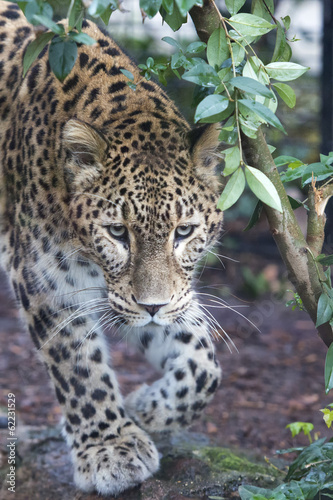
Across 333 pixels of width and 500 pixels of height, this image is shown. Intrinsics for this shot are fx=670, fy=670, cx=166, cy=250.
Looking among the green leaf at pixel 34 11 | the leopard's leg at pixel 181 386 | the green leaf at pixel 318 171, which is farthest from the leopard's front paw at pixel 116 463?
the green leaf at pixel 34 11

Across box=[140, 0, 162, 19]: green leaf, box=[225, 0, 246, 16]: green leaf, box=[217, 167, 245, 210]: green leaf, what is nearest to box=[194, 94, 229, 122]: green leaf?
box=[217, 167, 245, 210]: green leaf

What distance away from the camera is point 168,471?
12.9ft

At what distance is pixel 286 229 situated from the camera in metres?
2.93

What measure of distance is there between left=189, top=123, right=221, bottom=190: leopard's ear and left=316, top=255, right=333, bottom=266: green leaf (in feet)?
3.35

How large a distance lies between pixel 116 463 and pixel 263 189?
2.08 m

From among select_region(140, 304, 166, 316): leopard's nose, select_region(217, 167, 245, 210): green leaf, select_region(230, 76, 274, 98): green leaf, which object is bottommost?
select_region(140, 304, 166, 316): leopard's nose

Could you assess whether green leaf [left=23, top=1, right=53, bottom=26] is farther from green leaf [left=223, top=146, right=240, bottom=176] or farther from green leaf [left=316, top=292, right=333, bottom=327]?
green leaf [left=316, top=292, right=333, bottom=327]

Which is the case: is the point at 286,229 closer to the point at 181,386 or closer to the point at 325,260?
the point at 325,260

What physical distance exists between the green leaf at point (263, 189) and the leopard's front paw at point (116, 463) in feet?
6.59

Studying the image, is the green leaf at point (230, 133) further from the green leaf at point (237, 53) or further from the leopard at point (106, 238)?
the leopard at point (106, 238)

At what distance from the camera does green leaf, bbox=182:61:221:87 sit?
2529mm

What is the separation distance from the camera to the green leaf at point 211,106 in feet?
7.82

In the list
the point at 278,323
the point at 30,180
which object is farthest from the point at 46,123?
the point at 278,323

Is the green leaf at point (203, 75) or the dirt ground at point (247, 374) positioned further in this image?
the dirt ground at point (247, 374)
